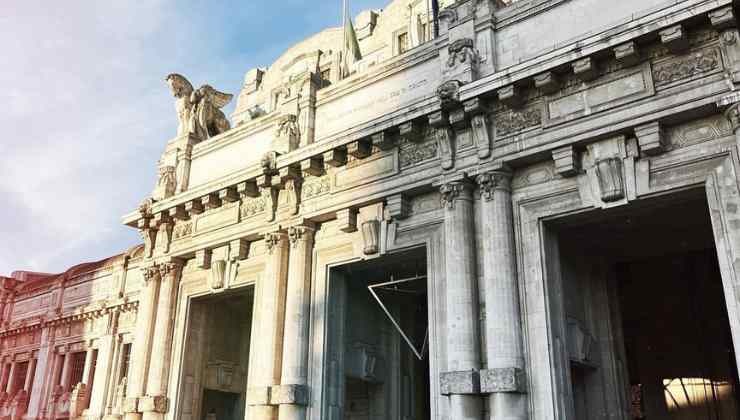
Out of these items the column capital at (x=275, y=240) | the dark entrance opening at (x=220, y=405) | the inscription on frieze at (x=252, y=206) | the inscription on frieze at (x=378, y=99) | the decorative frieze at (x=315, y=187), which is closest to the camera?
the inscription on frieze at (x=378, y=99)

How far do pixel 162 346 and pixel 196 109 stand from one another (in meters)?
7.79

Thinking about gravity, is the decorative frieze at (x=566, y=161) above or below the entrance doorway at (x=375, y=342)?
above

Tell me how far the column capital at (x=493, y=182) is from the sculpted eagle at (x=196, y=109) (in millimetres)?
11270

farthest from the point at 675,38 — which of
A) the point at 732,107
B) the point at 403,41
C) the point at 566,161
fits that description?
the point at 403,41

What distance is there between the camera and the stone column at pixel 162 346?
1840cm

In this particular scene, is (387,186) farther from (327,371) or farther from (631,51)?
(631,51)

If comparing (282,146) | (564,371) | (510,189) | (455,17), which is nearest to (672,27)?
(510,189)

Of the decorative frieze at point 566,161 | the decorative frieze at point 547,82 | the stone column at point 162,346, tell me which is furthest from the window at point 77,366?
the decorative frieze at point 547,82

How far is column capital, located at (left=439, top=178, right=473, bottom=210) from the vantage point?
14.0 meters

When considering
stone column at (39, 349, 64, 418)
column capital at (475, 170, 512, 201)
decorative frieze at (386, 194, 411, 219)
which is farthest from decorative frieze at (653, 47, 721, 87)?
stone column at (39, 349, 64, 418)

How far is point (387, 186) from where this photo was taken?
15391 millimetres

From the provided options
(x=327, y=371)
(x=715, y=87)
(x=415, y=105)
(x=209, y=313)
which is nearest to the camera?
(x=715, y=87)

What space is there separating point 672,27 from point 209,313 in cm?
1464

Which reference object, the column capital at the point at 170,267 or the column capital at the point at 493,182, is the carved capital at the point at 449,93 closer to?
the column capital at the point at 493,182
